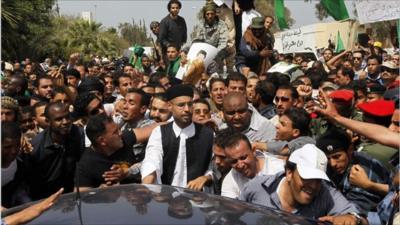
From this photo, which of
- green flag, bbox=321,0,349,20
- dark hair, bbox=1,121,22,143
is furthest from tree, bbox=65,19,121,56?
dark hair, bbox=1,121,22,143

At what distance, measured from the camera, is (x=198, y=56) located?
25.6 ft

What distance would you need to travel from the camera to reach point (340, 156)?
382 centimetres

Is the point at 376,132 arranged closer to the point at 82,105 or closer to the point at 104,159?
the point at 104,159

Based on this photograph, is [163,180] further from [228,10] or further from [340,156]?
[228,10]

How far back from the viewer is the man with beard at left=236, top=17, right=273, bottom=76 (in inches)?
306

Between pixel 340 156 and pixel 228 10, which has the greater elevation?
pixel 228 10

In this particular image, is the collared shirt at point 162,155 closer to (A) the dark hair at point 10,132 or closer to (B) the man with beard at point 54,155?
(B) the man with beard at point 54,155

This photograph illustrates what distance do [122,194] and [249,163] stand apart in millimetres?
1331

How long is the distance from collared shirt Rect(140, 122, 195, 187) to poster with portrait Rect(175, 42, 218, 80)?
347 centimetres

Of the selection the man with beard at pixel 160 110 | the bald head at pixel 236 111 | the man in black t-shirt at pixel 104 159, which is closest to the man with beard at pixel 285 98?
the bald head at pixel 236 111

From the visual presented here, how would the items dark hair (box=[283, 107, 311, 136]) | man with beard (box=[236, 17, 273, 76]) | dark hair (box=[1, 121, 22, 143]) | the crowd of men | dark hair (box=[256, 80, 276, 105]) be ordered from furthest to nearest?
man with beard (box=[236, 17, 273, 76]), dark hair (box=[256, 80, 276, 105]), dark hair (box=[283, 107, 311, 136]), dark hair (box=[1, 121, 22, 143]), the crowd of men

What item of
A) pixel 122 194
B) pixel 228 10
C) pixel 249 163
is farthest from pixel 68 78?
pixel 122 194

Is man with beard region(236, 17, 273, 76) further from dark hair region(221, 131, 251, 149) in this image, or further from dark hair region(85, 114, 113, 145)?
dark hair region(221, 131, 251, 149)

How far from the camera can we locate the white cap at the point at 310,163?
120 inches
